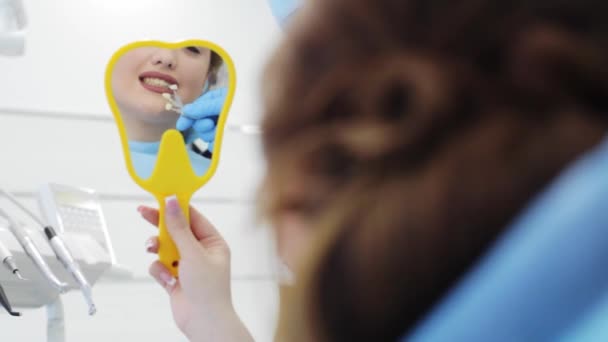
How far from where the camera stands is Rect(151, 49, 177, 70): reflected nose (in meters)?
1.04

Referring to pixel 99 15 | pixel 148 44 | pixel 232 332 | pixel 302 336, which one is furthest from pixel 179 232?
pixel 99 15

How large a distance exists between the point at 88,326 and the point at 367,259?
4.96 ft

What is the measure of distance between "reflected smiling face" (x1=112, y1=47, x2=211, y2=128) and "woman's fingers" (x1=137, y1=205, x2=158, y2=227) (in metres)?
0.12

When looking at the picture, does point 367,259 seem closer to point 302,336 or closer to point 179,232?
point 302,336

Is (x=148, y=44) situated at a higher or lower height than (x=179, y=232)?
higher

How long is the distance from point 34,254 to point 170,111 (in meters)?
0.30

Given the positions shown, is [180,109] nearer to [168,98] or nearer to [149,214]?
[168,98]

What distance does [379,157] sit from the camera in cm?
33

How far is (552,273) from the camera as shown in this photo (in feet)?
0.96

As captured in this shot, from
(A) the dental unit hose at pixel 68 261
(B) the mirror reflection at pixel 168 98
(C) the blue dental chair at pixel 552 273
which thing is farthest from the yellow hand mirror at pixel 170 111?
(C) the blue dental chair at pixel 552 273

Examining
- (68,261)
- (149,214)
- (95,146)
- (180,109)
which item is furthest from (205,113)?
(95,146)

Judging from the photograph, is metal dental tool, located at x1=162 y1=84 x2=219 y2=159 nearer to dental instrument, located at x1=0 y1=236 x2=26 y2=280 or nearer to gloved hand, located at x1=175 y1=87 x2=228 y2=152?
gloved hand, located at x1=175 y1=87 x2=228 y2=152

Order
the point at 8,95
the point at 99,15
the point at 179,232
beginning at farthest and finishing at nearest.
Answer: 1. the point at 99,15
2. the point at 8,95
3. the point at 179,232

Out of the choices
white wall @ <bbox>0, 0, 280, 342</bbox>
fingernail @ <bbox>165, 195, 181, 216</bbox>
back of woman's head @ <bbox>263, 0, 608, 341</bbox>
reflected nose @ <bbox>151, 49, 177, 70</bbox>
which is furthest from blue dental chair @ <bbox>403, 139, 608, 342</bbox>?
white wall @ <bbox>0, 0, 280, 342</bbox>
